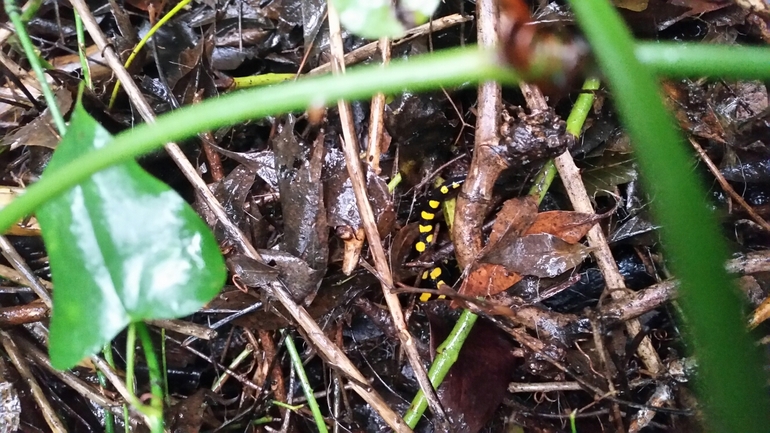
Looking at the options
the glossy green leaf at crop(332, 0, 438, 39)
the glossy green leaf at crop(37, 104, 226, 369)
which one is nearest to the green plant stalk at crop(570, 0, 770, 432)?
the glossy green leaf at crop(332, 0, 438, 39)

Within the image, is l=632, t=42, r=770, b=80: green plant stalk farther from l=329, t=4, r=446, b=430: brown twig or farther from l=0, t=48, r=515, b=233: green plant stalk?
l=329, t=4, r=446, b=430: brown twig

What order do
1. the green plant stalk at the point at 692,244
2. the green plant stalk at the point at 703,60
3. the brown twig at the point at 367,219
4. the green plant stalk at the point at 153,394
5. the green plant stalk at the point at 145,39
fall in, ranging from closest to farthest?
the green plant stalk at the point at 692,244, the green plant stalk at the point at 703,60, the green plant stalk at the point at 153,394, the brown twig at the point at 367,219, the green plant stalk at the point at 145,39

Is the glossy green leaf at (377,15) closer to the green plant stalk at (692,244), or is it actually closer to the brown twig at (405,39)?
the green plant stalk at (692,244)

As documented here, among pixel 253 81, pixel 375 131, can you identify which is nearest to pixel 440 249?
pixel 375 131

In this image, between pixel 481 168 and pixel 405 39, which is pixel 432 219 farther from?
pixel 405 39

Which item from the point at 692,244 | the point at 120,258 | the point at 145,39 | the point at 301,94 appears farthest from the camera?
the point at 145,39

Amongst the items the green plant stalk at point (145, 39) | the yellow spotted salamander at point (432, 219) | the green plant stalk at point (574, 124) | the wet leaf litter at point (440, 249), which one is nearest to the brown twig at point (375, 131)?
the wet leaf litter at point (440, 249)

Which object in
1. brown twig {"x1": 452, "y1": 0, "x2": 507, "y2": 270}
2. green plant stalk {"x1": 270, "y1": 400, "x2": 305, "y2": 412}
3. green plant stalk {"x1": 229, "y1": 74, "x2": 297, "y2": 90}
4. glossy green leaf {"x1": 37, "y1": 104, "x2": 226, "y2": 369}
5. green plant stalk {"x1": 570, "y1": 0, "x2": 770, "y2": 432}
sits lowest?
green plant stalk {"x1": 270, "y1": 400, "x2": 305, "y2": 412}
